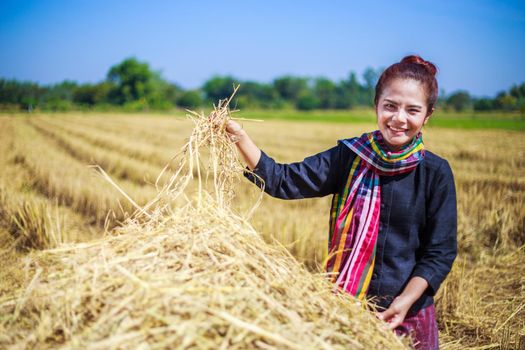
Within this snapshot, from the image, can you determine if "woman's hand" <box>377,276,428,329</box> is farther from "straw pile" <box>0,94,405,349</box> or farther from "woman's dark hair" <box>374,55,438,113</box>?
"woman's dark hair" <box>374,55,438,113</box>

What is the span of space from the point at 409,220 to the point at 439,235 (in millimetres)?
156

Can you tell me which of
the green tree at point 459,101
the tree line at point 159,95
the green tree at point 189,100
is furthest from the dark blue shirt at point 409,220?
the green tree at point 189,100

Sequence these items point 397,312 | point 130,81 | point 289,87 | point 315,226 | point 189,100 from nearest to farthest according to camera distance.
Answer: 1. point 397,312
2. point 315,226
3. point 130,81
4. point 189,100
5. point 289,87

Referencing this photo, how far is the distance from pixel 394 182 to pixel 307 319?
3.30ft

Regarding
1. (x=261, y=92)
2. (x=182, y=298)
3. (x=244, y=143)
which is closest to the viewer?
(x=182, y=298)

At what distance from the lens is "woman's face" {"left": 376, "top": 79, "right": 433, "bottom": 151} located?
1.83 metres

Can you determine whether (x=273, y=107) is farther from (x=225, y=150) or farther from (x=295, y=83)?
(x=225, y=150)

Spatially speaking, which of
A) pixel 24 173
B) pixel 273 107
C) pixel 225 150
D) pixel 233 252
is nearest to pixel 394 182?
pixel 225 150

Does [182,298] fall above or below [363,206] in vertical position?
below

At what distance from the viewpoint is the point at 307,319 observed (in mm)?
1280

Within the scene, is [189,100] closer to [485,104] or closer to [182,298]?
[485,104]

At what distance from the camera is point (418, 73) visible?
5.99 ft

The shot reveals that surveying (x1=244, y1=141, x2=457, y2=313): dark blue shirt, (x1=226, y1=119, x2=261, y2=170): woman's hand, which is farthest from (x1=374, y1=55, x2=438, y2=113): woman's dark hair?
(x1=226, y1=119, x2=261, y2=170): woman's hand

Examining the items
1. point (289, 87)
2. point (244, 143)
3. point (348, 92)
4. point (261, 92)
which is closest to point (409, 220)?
point (244, 143)
